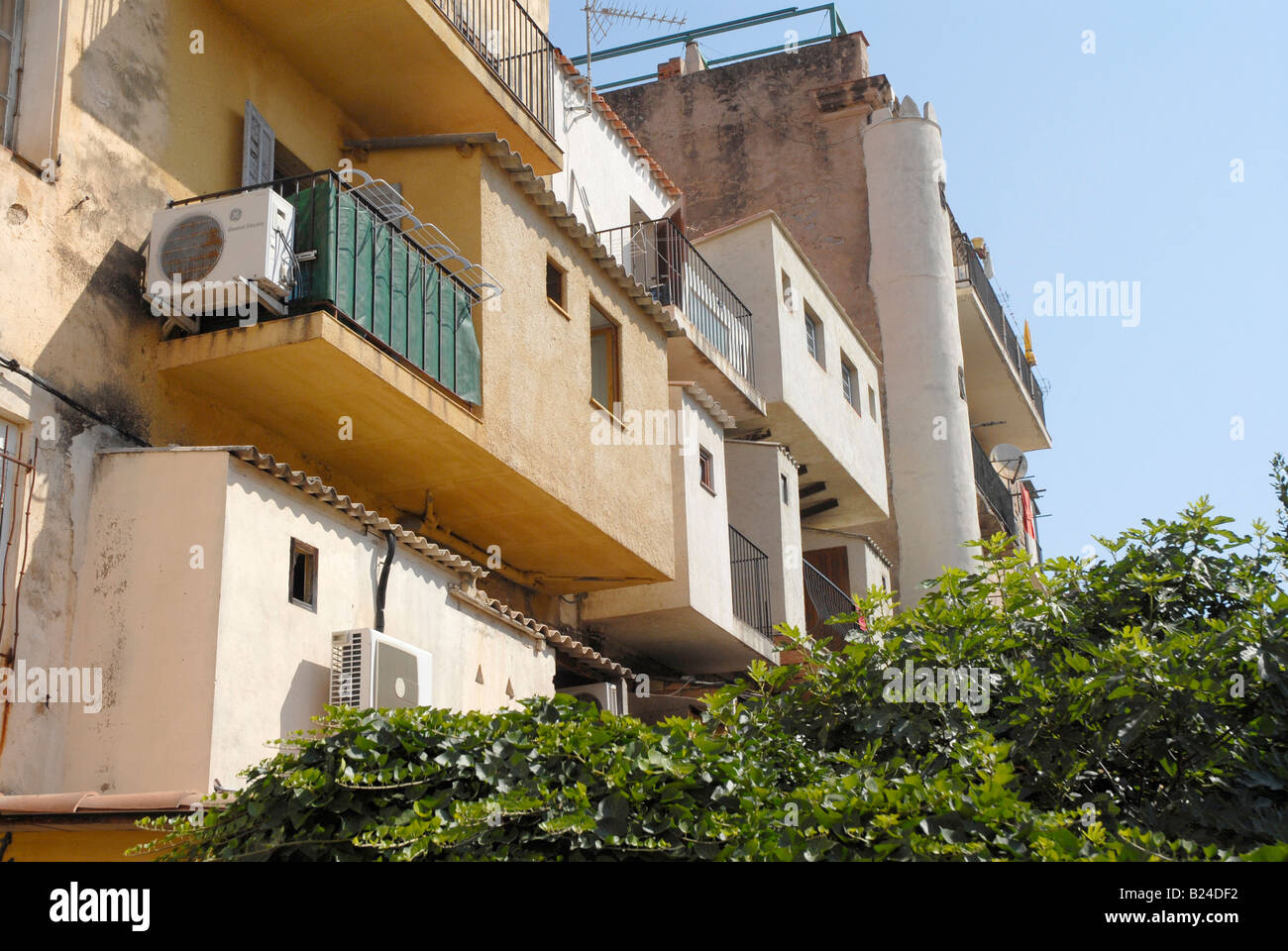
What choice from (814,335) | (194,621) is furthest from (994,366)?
(194,621)

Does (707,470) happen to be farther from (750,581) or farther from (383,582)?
(383,582)

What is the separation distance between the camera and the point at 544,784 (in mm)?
6207

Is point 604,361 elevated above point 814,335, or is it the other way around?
point 814,335

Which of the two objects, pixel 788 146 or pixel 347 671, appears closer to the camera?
pixel 347 671

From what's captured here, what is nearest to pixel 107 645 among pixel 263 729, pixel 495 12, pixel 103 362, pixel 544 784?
pixel 263 729

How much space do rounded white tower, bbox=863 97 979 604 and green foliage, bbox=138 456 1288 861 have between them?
16896 millimetres

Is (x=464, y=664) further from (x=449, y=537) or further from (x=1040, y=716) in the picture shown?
(x=1040, y=716)

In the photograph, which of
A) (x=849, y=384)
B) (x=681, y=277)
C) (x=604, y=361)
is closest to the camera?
(x=604, y=361)

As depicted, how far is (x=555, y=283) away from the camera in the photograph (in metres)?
14.2

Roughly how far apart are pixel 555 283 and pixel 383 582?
4789 millimetres

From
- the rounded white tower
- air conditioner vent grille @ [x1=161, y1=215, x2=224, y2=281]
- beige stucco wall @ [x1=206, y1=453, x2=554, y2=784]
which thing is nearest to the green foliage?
beige stucco wall @ [x1=206, y1=453, x2=554, y2=784]

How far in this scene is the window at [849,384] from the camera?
2305 centimetres

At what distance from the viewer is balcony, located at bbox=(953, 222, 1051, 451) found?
27.8m

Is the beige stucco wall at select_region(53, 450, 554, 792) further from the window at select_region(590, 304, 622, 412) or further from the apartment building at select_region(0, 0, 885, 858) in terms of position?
the window at select_region(590, 304, 622, 412)
